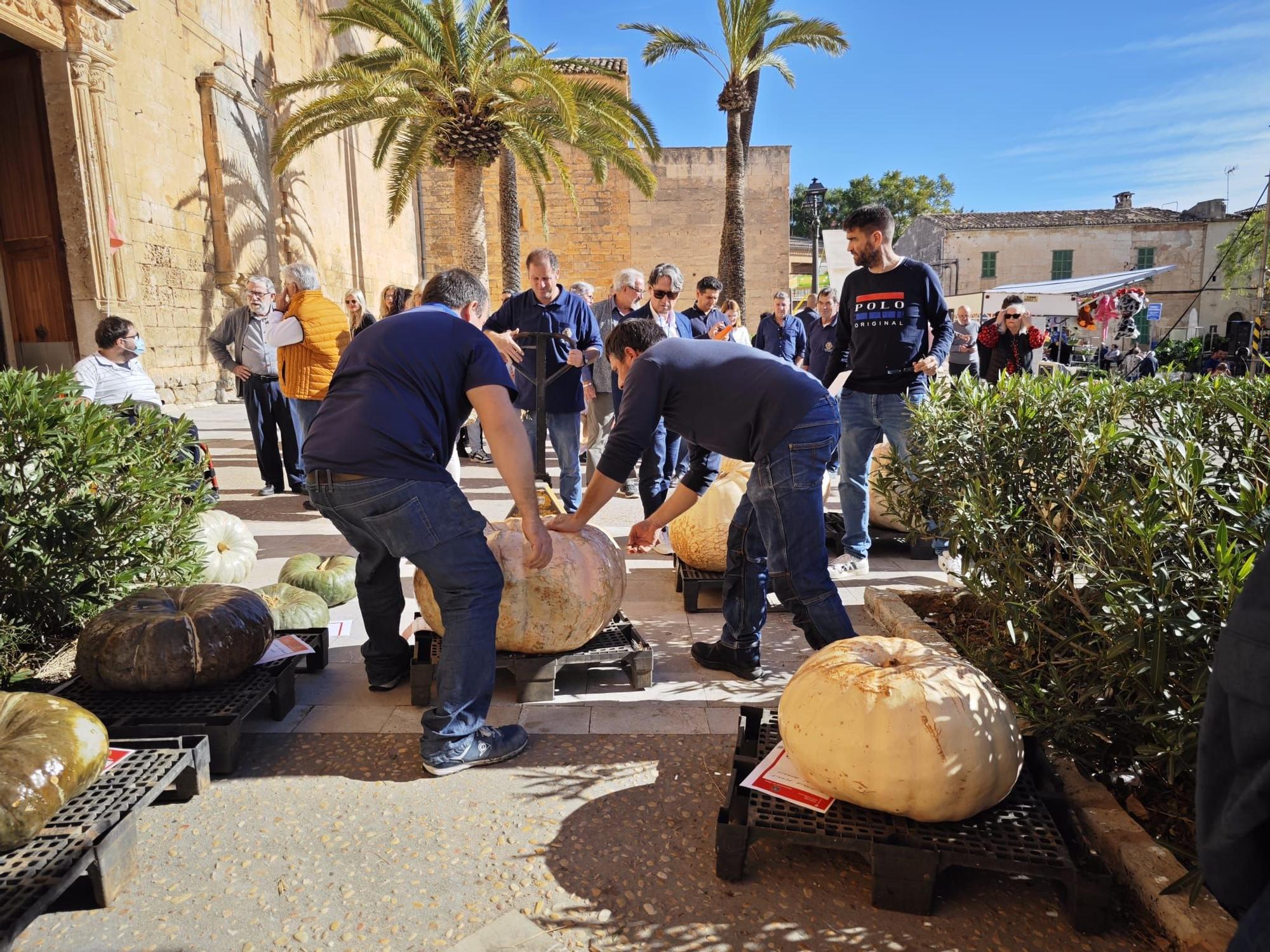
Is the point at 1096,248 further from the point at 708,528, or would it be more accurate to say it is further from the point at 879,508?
the point at 708,528

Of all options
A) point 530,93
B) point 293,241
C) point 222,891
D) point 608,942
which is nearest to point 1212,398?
point 608,942

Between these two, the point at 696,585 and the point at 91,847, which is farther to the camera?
the point at 696,585

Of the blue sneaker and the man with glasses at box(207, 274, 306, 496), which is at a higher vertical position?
the man with glasses at box(207, 274, 306, 496)

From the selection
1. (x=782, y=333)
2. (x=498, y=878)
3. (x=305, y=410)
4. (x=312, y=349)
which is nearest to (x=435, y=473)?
(x=498, y=878)

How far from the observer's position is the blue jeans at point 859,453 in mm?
5641

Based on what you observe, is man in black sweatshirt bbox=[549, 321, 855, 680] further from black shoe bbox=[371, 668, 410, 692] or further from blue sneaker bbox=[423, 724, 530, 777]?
black shoe bbox=[371, 668, 410, 692]

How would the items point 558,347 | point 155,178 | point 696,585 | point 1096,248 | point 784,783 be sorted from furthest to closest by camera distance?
point 1096,248 → point 155,178 → point 558,347 → point 696,585 → point 784,783

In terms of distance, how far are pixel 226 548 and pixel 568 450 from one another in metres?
2.65

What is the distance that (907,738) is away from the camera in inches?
98.2

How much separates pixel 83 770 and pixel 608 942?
1.74 m

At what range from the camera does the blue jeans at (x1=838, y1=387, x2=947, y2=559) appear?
5641mm

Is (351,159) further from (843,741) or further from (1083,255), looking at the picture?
(1083,255)

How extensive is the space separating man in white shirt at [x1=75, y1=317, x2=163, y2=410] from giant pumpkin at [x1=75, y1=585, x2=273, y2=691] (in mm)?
3238

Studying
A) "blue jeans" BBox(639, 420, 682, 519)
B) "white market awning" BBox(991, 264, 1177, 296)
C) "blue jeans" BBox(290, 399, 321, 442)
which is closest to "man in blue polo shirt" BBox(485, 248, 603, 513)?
"blue jeans" BBox(639, 420, 682, 519)
